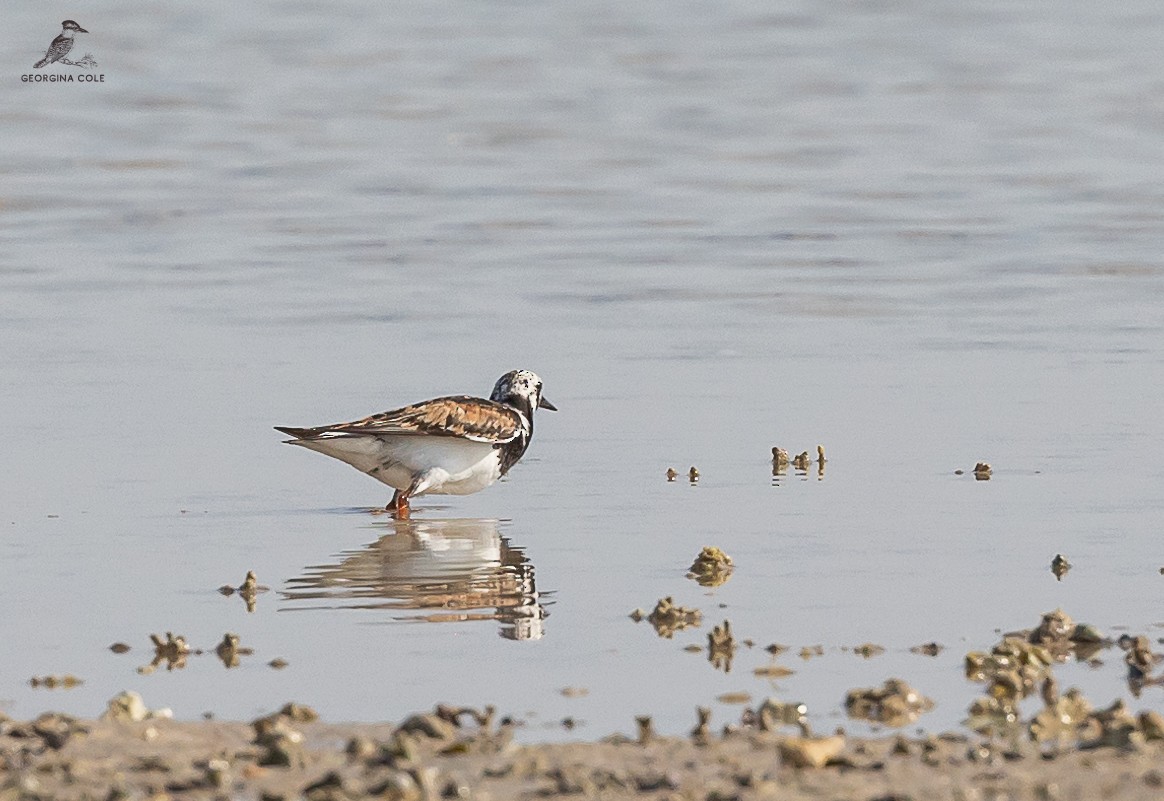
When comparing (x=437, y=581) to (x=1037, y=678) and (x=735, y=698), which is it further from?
(x=1037, y=678)

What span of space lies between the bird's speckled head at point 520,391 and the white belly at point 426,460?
2.38 feet

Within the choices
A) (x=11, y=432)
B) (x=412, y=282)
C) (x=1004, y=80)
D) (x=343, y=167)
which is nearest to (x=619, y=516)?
(x=11, y=432)

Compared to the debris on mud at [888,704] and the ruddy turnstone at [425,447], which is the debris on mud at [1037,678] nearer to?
the debris on mud at [888,704]

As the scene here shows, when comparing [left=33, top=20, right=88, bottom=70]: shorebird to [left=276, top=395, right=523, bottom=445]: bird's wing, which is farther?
[left=33, top=20, right=88, bottom=70]: shorebird

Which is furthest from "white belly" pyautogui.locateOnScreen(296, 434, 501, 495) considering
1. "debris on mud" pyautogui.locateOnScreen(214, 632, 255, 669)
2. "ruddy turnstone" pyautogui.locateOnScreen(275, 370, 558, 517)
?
"debris on mud" pyautogui.locateOnScreen(214, 632, 255, 669)

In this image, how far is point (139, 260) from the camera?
56.3 feet

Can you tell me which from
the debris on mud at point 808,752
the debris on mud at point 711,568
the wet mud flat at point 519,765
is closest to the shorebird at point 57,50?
the debris on mud at point 711,568

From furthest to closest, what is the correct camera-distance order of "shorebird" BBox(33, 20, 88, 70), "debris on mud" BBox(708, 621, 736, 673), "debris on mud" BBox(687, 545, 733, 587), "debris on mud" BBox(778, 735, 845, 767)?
"shorebird" BBox(33, 20, 88, 70)
"debris on mud" BBox(687, 545, 733, 587)
"debris on mud" BBox(708, 621, 736, 673)
"debris on mud" BBox(778, 735, 845, 767)

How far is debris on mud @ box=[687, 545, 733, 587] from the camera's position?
8273mm

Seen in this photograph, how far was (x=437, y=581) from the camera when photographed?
854 cm

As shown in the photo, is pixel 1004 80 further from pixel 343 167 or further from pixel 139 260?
pixel 139 260

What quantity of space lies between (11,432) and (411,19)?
2940 cm

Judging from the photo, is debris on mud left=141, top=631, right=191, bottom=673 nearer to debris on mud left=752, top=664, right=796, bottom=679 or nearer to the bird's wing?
debris on mud left=752, top=664, right=796, bottom=679

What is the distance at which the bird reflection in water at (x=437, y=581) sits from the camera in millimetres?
7891
